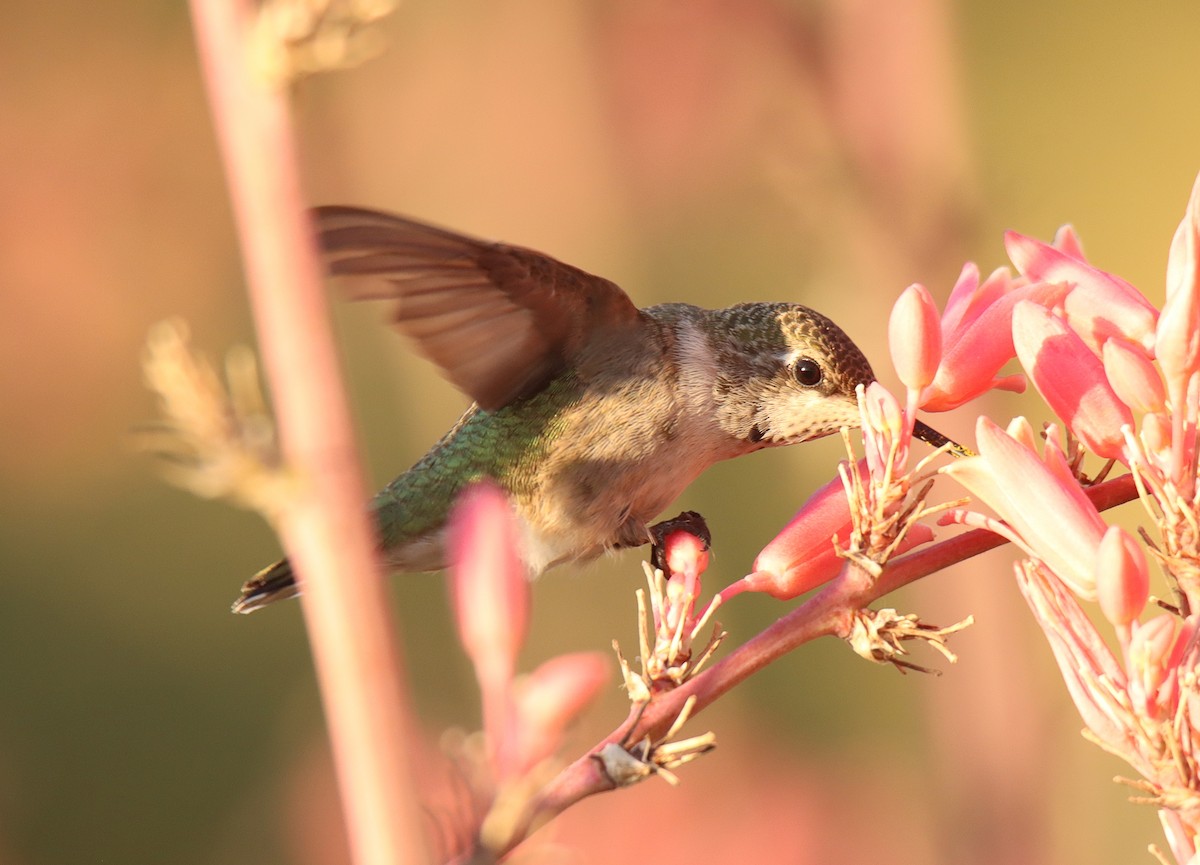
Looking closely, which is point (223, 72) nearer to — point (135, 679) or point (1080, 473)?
point (1080, 473)

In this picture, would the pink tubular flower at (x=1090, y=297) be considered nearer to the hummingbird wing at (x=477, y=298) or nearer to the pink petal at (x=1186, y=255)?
the pink petal at (x=1186, y=255)

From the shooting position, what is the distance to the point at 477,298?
6.18 feet

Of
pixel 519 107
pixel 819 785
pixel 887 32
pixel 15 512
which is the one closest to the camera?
pixel 887 32

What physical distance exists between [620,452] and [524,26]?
8.72 ft

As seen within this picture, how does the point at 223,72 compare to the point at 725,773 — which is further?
the point at 725,773

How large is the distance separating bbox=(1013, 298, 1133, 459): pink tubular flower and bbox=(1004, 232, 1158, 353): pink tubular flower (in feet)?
0.25

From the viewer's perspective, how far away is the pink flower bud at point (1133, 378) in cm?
126

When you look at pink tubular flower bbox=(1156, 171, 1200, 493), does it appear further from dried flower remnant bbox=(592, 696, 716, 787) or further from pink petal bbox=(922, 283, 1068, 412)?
dried flower remnant bbox=(592, 696, 716, 787)

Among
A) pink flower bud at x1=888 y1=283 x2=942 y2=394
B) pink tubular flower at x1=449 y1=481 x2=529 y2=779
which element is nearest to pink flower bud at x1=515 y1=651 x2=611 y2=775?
pink tubular flower at x1=449 y1=481 x2=529 y2=779

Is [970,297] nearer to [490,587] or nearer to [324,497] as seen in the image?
[490,587]

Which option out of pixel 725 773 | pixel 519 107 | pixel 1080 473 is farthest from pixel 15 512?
pixel 1080 473

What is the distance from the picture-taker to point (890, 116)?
2.40 meters

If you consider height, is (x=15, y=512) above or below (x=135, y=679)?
above

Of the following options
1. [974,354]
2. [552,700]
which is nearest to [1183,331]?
[974,354]
